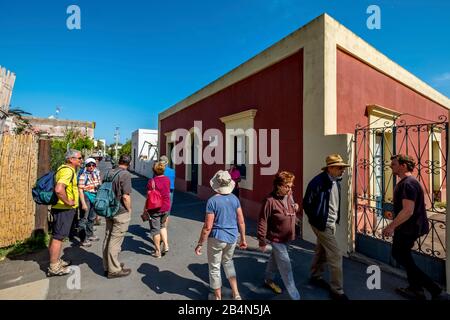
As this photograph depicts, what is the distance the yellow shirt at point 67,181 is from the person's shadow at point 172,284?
1431 millimetres

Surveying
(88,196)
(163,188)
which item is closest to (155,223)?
(163,188)

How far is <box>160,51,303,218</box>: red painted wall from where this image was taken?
5.17 meters

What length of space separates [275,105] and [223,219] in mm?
3980

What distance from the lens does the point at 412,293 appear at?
9.41ft

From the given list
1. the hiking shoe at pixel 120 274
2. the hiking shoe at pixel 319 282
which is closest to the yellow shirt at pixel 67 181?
the hiking shoe at pixel 120 274

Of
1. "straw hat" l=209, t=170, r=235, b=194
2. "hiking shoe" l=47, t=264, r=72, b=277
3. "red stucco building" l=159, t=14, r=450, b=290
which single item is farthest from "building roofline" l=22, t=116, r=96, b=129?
"straw hat" l=209, t=170, r=235, b=194

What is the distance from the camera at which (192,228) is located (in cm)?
578

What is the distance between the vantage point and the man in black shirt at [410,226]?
2750 mm

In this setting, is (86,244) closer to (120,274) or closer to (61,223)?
(61,223)

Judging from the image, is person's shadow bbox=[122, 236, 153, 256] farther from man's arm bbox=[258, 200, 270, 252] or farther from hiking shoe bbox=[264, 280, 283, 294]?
man's arm bbox=[258, 200, 270, 252]

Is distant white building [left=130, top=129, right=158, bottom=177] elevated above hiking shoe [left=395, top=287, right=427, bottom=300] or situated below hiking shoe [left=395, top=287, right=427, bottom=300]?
above

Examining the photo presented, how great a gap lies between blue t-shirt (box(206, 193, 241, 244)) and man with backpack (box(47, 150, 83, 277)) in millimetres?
2098

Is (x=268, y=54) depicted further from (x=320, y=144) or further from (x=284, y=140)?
(x=320, y=144)
